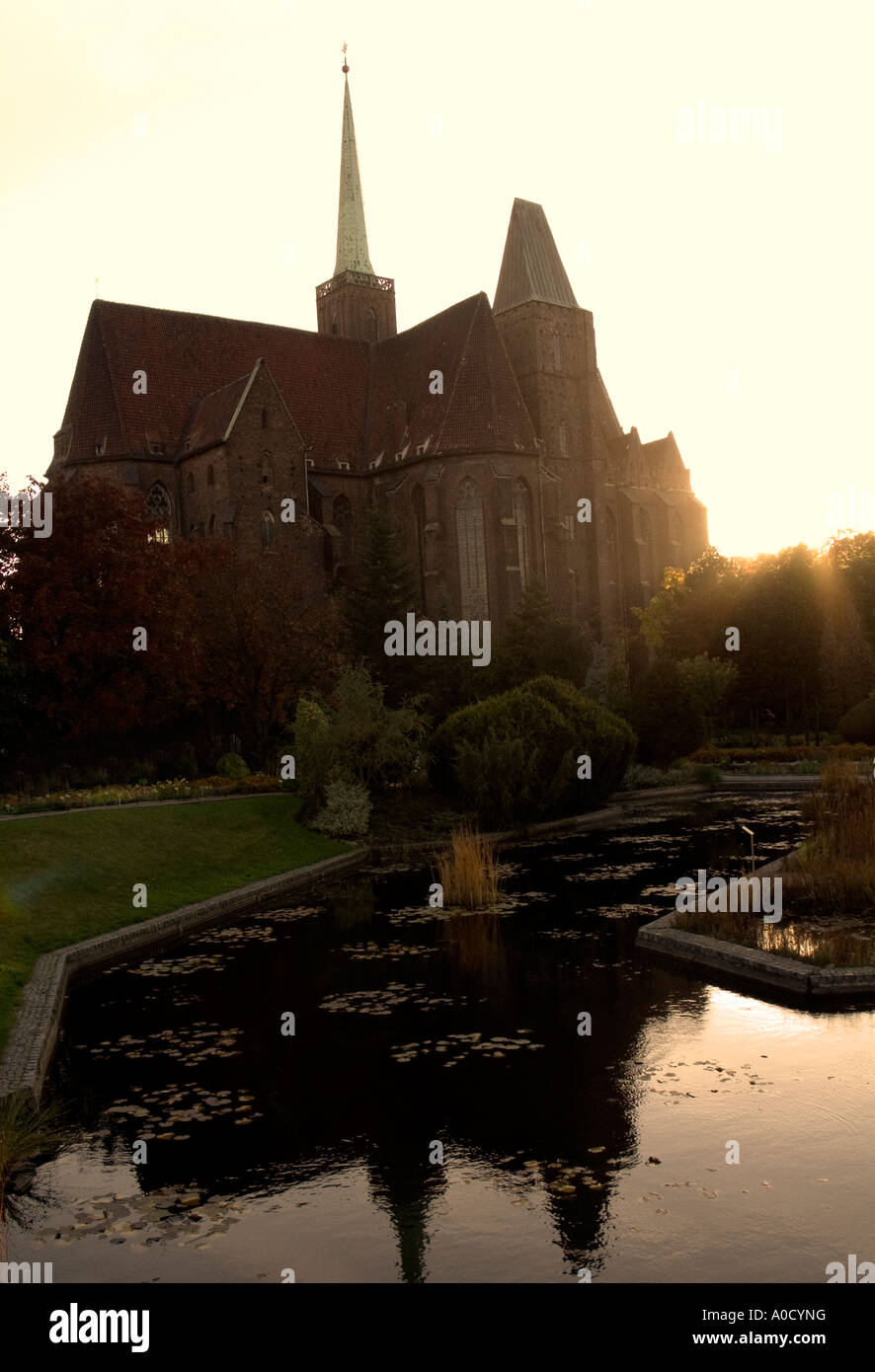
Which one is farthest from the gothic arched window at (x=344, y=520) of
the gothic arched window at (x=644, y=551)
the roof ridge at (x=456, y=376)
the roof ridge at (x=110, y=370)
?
the gothic arched window at (x=644, y=551)

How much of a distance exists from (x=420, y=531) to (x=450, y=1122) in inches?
2023

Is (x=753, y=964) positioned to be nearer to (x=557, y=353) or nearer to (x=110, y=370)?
(x=110, y=370)

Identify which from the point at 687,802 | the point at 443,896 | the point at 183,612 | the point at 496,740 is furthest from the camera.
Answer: the point at 687,802

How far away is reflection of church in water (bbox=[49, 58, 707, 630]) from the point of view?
175 feet

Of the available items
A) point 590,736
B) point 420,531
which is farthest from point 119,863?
point 420,531

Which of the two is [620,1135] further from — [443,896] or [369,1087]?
[443,896]

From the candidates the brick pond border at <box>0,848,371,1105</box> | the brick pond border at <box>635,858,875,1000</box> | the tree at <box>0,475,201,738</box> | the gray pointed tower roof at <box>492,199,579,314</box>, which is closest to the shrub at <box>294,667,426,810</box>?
the brick pond border at <box>0,848,371,1105</box>

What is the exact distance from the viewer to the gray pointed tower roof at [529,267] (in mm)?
63344

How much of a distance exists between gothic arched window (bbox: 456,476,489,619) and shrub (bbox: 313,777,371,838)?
29470mm

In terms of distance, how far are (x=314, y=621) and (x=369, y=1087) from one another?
28497 mm

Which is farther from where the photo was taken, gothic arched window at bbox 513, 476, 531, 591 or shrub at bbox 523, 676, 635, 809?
gothic arched window at bbox 513, 476, 531, 591

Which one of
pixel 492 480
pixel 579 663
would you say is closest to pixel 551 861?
pixel 579 663

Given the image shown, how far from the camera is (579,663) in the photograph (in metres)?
46.5

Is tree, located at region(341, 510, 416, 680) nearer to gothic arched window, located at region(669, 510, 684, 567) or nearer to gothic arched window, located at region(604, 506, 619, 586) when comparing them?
gothic arched window, located at region(604, 506, 619, 586)
